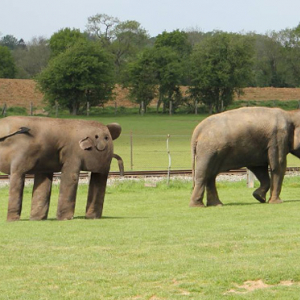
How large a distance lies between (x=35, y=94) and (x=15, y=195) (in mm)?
72836

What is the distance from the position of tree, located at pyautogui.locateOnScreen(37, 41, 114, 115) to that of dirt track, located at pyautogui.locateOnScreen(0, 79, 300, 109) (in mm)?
2670

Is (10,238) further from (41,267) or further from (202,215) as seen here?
(202,215)

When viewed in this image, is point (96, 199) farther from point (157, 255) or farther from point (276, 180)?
point (157, 255)

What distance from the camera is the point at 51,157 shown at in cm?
1666

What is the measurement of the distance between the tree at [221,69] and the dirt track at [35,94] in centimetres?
635

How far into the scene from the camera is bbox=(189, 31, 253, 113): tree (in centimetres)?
8319

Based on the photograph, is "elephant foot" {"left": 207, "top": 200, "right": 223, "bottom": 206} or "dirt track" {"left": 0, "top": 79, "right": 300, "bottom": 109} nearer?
"elephant foot" {"left": 207, "top": 200, "right": 223, "bottom": 206}

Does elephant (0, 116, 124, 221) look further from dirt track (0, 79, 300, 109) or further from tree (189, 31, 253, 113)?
tree (189, 31, 253, 113)

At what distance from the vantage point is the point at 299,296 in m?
9.62

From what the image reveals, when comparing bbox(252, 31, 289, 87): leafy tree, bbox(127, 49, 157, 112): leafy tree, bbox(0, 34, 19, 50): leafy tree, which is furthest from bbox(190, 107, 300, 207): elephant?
bbox(0, 34, 19, 50): leafy tree

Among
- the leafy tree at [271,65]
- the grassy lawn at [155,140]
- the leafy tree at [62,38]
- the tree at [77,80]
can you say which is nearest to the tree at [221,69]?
the grassy lawn at [155,140]

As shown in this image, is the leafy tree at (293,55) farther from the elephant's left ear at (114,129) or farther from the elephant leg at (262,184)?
the elephant's left ear at (114,129)

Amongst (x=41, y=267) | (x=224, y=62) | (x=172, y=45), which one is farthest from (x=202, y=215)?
(x=172, y=45)

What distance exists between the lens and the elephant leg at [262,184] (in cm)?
2097
